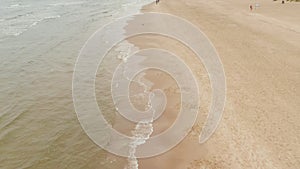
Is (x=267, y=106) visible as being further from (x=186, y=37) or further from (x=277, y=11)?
(x=277, y=11)

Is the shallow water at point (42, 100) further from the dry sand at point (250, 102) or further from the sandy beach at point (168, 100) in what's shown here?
the dry sand at point (250, 102)

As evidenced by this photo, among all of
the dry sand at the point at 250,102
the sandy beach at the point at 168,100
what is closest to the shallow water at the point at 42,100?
the sandy beach at the point at 168,100

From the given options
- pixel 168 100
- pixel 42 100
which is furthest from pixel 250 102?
pixel 42 100

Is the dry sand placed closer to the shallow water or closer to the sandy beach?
the sandy beach

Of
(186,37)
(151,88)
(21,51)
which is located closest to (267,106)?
(151,88)

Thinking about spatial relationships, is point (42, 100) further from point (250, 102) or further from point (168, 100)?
point (250, 102)

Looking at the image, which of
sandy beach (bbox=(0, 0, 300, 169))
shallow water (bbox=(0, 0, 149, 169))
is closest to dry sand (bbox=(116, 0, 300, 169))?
sandy beach (bbox=(0, 0, 300, 169))
